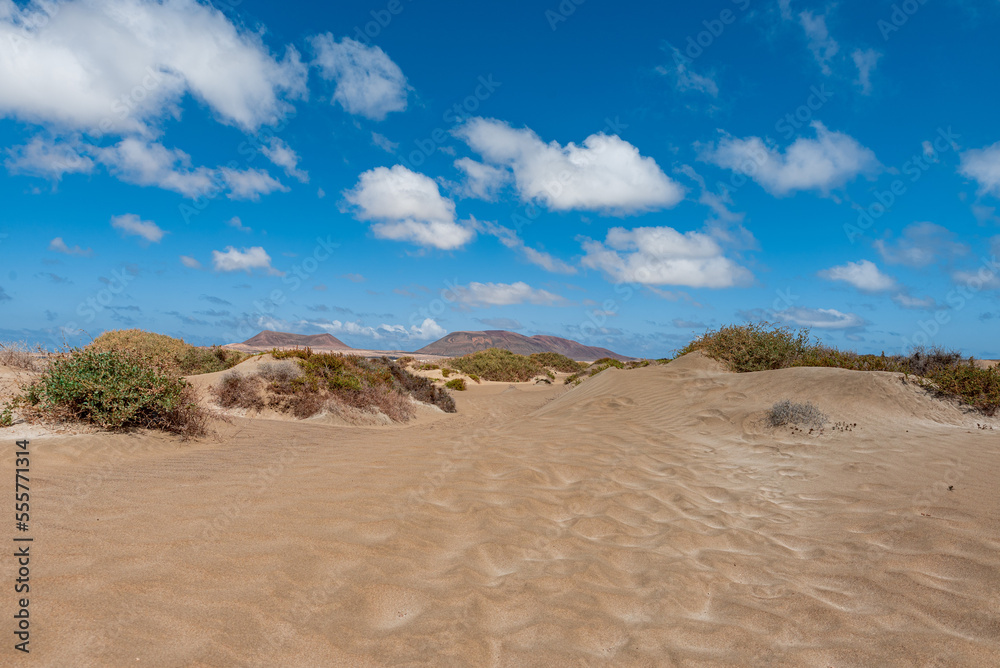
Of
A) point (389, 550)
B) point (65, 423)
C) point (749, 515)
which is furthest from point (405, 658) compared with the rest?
point (65, 423)

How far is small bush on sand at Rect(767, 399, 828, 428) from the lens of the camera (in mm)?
8180

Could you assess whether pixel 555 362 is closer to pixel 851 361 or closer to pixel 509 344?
pixel 851 361

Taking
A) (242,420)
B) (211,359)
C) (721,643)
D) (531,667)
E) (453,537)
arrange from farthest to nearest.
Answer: (211,359), (242,420), (453,537), (721,643), (531,667)

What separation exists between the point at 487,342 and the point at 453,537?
69919 mm

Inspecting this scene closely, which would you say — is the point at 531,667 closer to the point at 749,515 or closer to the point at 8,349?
the point at 749,515

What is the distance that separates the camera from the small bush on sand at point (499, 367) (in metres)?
28.6

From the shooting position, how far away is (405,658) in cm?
239

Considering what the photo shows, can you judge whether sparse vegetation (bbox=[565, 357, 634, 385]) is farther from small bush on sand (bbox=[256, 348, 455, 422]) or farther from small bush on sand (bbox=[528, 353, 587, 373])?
small bush on sand (bbox=[256, 348, 455, 422])

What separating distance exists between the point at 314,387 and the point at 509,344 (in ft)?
200

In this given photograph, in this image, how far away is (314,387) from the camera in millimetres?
11039

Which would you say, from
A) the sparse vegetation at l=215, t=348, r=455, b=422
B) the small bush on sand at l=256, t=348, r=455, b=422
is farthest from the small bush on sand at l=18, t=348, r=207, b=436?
the small bush on sand at l=256, t=348, r=455, b=422

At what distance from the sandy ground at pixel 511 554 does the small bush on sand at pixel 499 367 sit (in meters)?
21.2

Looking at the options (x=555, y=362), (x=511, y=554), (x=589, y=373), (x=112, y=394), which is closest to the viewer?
(x=511, y=554)

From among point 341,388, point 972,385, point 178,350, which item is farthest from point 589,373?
point 178,350
